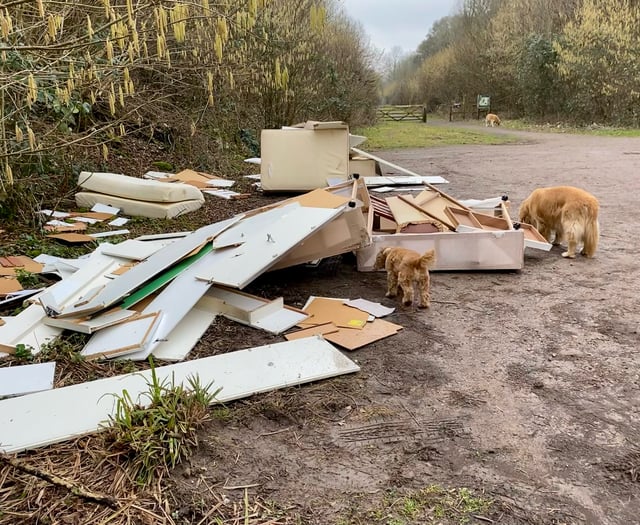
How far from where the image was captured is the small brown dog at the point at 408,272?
12.0 feet

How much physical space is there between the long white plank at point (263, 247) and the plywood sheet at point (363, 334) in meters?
0.66

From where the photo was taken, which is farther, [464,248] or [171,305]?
[464,248]

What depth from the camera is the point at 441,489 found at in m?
1.94

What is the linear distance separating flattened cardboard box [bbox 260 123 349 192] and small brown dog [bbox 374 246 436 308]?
174 inches

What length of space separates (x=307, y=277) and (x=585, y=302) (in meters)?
2.17

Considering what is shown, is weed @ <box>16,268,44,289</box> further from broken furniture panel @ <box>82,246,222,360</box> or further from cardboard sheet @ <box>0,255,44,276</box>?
broken furniture panel @ <box>82,246,222,360</box>

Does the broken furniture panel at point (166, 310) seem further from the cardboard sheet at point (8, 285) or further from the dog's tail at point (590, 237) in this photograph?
the dog's tail at point (590, 237)

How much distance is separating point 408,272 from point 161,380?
Result: 1.87m

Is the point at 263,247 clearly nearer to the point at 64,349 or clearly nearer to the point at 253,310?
the point at 253,310

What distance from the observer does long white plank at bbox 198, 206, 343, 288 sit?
11.3 feet

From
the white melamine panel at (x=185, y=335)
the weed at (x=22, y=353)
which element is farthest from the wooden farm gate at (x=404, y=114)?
the weed at (x=22, y=353)

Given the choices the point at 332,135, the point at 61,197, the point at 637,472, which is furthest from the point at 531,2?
the point at 637,472

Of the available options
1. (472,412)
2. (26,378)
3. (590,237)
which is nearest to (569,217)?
(590,237)

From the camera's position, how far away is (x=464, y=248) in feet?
14.6
